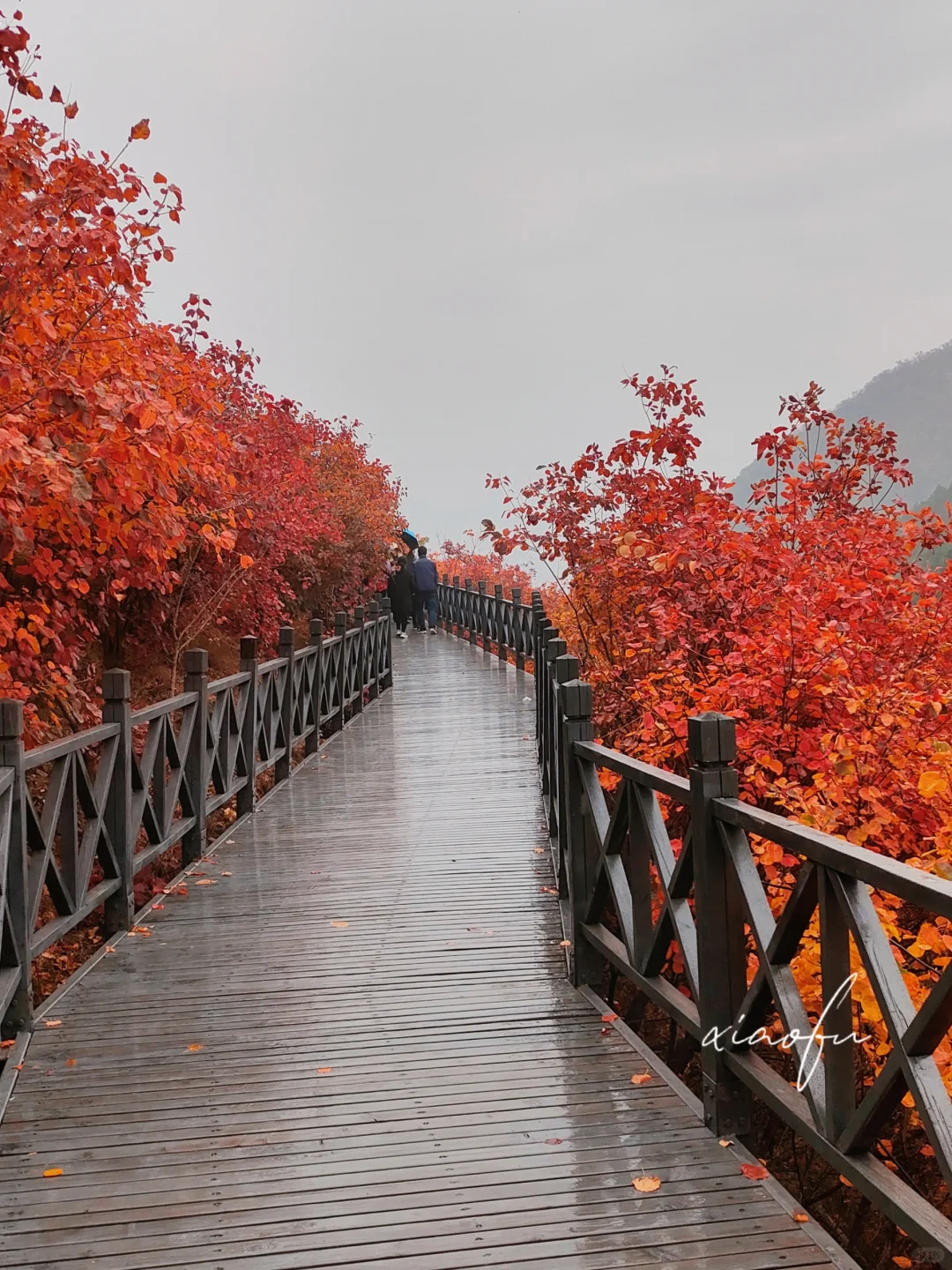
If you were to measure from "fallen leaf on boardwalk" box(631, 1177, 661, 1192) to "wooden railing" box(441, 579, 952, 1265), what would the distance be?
0.35m

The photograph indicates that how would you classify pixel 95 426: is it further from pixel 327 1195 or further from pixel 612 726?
pixel 612 726

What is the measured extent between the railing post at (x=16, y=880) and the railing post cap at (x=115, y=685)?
1.31 meters

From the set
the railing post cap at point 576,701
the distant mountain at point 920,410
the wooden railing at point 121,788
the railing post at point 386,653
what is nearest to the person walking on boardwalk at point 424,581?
the railing post at point 386,653

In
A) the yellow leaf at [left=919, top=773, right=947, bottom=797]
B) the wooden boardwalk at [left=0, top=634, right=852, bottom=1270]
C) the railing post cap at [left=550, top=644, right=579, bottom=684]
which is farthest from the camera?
the railing post cap at [left=550, top=644, right=579, bottom=684]

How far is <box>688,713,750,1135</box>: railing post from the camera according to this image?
332 centimetres

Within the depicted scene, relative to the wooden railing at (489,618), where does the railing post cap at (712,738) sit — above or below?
below

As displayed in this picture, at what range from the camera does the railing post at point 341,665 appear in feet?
42.7

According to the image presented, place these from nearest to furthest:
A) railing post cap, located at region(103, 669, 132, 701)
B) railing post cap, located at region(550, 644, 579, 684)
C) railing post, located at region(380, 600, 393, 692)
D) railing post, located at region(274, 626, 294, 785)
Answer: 1. railing post cap, located at region(103, 669, 132, 701)
2. railing post cap, located at region(550, 644, 579, 684)
3. railing post, located at region(274, 626, 294, 785)
4. railing post, located at region(380, 600, 393, 692)

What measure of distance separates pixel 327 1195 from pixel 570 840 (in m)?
2.09

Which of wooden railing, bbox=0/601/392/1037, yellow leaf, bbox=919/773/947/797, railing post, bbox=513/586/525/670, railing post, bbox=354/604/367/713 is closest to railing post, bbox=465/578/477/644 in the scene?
railing post, bbox=513/586/525/670

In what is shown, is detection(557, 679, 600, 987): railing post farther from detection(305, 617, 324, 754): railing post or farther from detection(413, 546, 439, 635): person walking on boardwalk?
detection(413, 546, 439, 635): person walking on boardwalk

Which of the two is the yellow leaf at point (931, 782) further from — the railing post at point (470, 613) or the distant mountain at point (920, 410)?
the distant mountain at point (920, 410)

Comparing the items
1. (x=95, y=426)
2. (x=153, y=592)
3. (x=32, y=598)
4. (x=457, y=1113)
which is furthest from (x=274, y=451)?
(x=457, y=1113)

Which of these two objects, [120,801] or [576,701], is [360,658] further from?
[576,701]
